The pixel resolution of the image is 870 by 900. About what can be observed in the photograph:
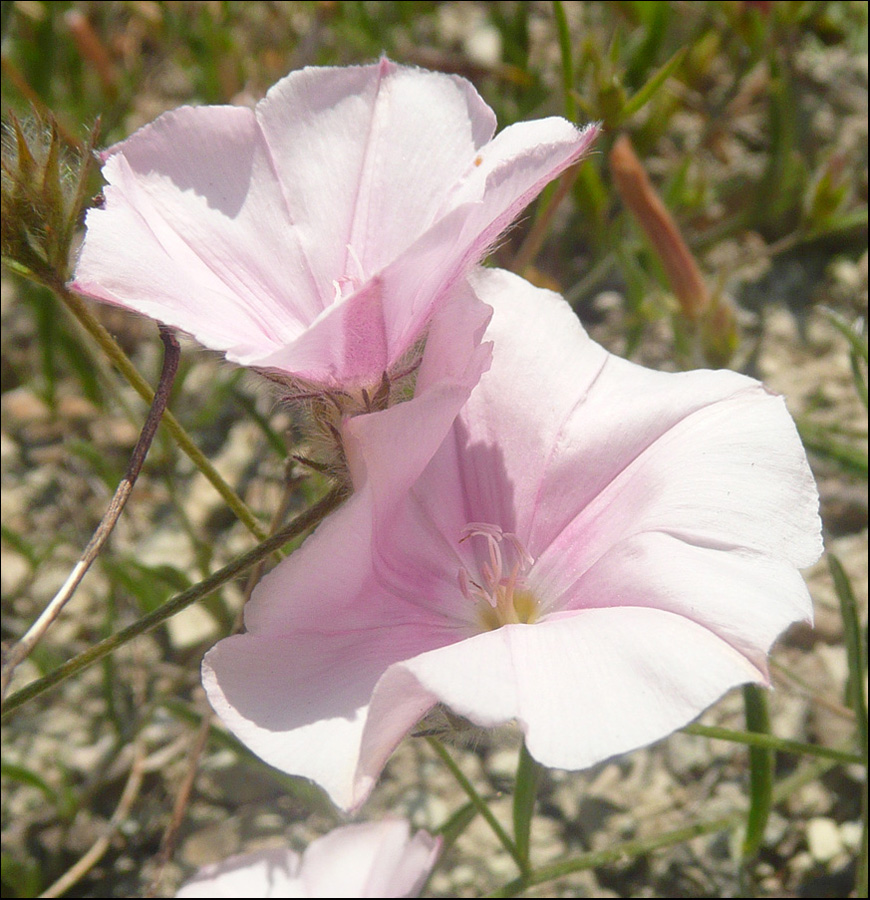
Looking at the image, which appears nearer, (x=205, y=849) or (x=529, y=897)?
(x=529, y=897)

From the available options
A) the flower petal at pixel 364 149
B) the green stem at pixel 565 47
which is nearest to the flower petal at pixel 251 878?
the flower petal at pixel 364 149

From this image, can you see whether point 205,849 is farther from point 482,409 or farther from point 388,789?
point 482,409

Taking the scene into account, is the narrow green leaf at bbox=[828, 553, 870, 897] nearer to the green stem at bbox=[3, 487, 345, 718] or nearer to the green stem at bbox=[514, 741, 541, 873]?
the green stem at bbox=[514, 741, 541, 873]

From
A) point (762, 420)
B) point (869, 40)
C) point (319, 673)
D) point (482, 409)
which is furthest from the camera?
point (869, 40)

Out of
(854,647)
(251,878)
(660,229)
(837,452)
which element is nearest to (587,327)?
(660,229)

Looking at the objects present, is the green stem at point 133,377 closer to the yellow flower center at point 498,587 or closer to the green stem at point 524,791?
the yellow flower center at point 498,587

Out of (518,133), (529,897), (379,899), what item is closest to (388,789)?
(529,897)

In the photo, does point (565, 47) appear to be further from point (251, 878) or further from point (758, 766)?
point (251, 878)
